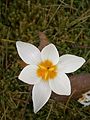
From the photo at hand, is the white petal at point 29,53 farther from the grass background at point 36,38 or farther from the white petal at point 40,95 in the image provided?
the grass background at point 36,38

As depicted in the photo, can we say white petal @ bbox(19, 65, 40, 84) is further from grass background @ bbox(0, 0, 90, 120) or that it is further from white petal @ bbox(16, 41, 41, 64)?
grass background @ bbox(0, 0, 90, 120)

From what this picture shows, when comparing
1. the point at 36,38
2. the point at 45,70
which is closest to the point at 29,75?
the point at 45,70

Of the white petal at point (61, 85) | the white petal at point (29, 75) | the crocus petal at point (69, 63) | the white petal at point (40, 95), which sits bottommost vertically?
the white petal at point (40, 95)

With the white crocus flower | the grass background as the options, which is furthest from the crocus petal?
the grass background

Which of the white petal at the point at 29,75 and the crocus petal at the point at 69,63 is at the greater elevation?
the crocus petal at the point at 69,63

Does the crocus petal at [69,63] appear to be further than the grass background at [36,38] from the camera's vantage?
Answer: No

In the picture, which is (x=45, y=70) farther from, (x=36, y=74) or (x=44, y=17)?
(x=44, y=17)

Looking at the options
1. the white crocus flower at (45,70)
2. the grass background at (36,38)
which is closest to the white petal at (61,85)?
the white crocus flower at (45,70)
